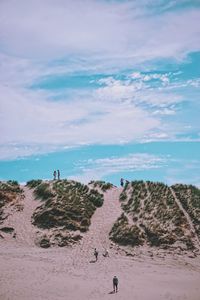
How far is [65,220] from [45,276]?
1303 cm

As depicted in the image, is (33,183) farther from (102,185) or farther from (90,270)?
(90,270)

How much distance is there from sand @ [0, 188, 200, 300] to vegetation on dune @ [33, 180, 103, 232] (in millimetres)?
1332

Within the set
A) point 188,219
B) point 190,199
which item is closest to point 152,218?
point 188,219

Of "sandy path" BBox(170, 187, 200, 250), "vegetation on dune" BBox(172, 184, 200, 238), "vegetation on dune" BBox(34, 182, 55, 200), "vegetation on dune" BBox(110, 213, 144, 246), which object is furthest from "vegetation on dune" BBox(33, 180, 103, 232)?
"vegetation on dune" BBox(172, 184, 200, 238)

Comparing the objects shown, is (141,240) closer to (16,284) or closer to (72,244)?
(72,244)

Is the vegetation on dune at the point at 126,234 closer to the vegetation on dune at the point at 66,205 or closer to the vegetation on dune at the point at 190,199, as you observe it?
the vegetation on dune at the point at 66,205

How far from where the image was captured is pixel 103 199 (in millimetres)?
56188

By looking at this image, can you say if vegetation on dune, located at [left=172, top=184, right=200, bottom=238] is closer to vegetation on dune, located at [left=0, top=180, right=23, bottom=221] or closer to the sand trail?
the sand trail

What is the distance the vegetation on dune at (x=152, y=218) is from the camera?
46500 millimetres

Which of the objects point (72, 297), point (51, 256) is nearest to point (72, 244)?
point (51, 256)

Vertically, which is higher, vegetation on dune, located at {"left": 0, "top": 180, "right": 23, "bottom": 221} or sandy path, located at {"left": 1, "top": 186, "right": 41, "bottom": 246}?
vegetation on dune, located at {"left": 0, "top": 180, "right": 23, "bottom": 221}

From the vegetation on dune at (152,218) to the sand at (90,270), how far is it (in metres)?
A: 1.58

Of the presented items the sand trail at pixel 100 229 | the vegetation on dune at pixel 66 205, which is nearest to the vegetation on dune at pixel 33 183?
the vegetation on dune at pixel 66 205

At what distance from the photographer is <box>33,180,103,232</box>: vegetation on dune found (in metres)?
49.8
